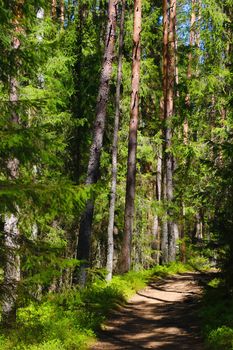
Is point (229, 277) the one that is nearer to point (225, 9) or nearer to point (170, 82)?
point (170, 82)

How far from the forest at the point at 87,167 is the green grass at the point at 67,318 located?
4 centimetres

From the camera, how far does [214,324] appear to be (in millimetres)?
9203

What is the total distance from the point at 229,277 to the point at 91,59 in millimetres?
12798

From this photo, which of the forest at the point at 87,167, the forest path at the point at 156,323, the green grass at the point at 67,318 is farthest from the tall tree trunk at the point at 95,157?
the forest path at the point at 156,323

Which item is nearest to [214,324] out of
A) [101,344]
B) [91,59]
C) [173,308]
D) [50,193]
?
[101,344]

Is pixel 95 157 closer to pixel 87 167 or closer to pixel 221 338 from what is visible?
pixel 87 167

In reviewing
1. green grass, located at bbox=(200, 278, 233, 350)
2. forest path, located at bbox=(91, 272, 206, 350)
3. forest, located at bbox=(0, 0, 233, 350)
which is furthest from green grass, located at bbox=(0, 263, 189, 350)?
green grass, located at bbox=(200, 278, 233, 350)

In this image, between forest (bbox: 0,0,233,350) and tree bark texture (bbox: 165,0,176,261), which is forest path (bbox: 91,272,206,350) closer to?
forest (bbox: 0,0,233,350)

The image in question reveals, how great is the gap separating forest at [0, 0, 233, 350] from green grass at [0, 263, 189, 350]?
4cm

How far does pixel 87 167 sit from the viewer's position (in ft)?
55.3

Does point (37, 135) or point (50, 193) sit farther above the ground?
point (37, 135)

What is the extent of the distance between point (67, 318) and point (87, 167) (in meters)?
8.35

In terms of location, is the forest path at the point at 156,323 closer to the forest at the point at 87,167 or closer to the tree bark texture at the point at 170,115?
the forest at the point at 87,167

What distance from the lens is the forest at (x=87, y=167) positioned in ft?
21.0
